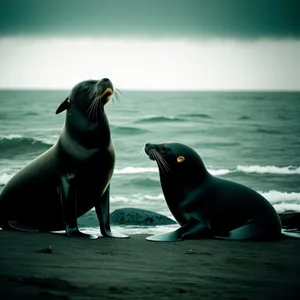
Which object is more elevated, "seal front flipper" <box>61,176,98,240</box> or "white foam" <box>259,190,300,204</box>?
→ "seal front flipper" <box>61,176,98,240</box>

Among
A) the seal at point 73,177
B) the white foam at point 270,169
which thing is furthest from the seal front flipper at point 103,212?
the white foam at point 270,169

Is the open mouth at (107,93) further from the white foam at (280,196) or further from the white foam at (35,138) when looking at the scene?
the white foam at (35,138)

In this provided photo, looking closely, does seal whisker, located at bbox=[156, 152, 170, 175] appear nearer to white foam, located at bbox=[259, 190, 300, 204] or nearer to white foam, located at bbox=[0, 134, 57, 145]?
white foam, located at bbox=[259, 190, 300, 204]

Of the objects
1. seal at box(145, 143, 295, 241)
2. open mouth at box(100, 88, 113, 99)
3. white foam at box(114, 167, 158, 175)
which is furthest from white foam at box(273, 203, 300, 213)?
open mouth at box(100, 88, 113, 99)

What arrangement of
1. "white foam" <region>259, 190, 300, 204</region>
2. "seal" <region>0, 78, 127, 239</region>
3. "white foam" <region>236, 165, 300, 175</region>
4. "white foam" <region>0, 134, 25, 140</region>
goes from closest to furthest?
"seal" <region>0, 78, 127, 239</region> < "white foam" <region>259, 190, 300, 204</region> < "white foam" <region>236, 165, 300, 175</region> < "white foam" <region>0, 134, 25, 140</region>

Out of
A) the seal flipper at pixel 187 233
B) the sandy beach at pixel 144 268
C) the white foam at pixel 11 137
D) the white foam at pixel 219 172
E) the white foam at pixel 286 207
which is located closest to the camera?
the sandy beach at pixel 144 268

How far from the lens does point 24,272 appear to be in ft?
16.5

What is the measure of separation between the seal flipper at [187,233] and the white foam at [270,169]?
14.1m

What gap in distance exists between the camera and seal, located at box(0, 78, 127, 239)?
765cm

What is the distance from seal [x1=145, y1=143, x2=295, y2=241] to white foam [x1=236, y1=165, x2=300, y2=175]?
44.8ft

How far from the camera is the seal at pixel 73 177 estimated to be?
7648 mm

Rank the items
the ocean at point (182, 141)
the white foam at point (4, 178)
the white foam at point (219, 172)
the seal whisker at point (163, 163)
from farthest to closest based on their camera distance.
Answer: the white foam at point (219, 172)
the ocean at point (182, 141)
the white foam at point (4, 178)
the seal whisker at point (163, 163)

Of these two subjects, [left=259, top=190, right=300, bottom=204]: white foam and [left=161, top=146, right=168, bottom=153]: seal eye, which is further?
[left=259, top=190, right=300, bottom=204]: white foam

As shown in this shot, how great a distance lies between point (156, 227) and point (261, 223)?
2.54m
